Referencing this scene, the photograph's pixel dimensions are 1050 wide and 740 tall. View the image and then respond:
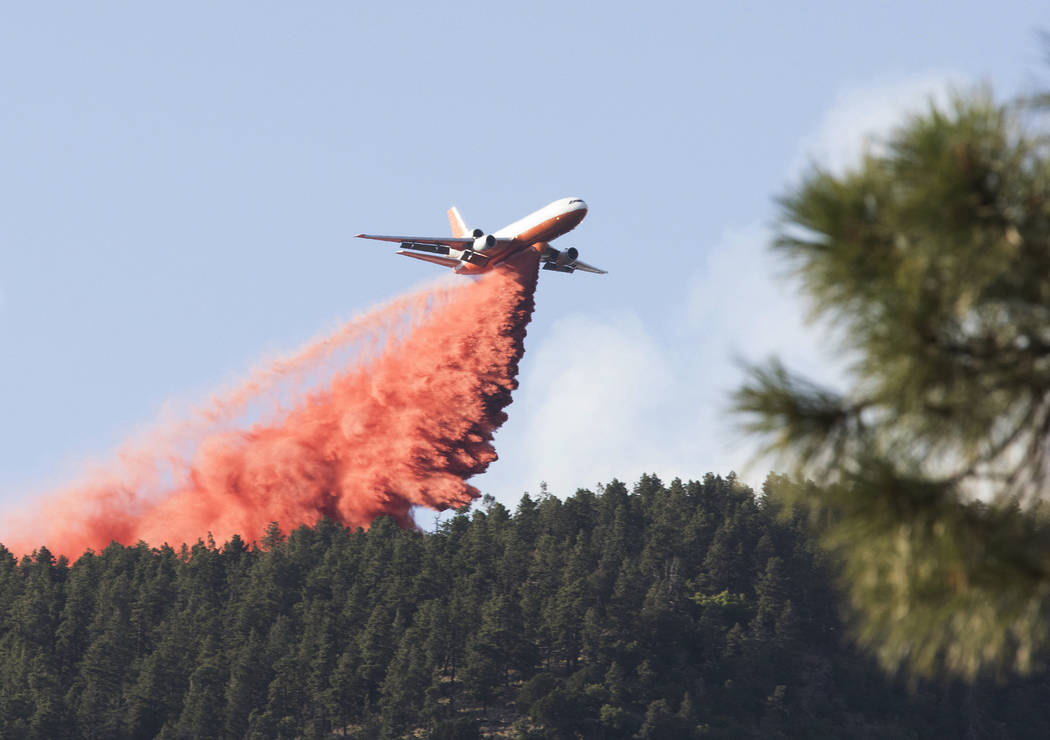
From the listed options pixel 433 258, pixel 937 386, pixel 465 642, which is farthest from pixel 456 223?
pixel 937 386

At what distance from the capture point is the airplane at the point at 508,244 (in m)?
81.1

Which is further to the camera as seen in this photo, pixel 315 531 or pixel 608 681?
pixel 315 531

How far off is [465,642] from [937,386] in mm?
119470

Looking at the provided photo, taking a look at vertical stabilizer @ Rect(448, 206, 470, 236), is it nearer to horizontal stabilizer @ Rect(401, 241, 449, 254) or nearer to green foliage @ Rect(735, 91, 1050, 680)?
horizontal stabilizer @ Rect(401, 241, 449, 254)

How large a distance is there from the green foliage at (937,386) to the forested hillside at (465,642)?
110 meters

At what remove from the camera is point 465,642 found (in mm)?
129000

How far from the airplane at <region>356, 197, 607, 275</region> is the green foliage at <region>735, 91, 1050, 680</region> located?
6854cm

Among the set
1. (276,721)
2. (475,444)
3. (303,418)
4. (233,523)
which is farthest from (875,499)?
(233,523)

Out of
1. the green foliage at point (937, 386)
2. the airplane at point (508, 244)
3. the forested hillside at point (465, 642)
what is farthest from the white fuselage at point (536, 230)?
the green foliage at point (937, 386)

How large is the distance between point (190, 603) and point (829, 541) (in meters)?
128

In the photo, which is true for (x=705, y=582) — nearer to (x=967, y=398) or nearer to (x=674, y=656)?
(x=674, y=656)

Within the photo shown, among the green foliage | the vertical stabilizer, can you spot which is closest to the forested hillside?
the vertical stabilizer

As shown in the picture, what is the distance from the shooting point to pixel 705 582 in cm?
14388

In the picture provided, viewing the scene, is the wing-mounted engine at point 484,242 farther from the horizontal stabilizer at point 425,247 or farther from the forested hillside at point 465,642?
the forested hillside at point 465,642
